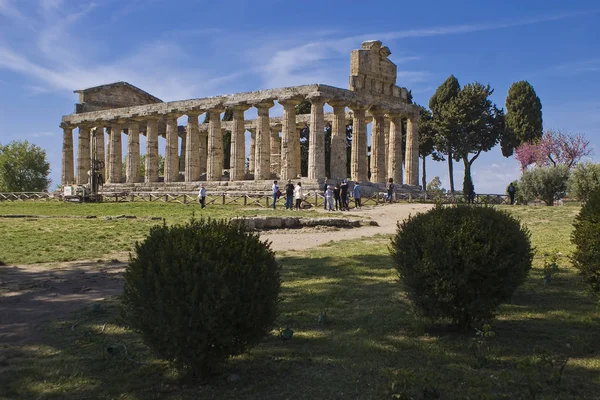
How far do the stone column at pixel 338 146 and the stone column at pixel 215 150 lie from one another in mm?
10240

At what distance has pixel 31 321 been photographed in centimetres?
800

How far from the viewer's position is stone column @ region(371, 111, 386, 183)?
44.8 meters

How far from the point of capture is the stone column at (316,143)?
38.3 meters

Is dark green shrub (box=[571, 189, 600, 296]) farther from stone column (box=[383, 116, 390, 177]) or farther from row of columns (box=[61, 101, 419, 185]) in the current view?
stone column (box=[383, 116, 390, 177])

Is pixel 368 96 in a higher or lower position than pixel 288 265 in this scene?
higher

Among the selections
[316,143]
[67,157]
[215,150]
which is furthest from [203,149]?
[316,143]

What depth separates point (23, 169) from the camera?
74062 millimetres

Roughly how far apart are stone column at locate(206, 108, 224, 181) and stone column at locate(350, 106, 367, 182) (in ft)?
37.9

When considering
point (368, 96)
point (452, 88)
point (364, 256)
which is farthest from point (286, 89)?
point (452, 88)

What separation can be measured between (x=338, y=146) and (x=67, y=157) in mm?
32014

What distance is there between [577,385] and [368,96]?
128ft

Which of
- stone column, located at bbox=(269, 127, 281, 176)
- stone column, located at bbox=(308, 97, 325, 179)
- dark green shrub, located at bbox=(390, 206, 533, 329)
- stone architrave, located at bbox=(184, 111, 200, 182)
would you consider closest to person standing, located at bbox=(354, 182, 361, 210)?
stone column, located at bbox=(308, 97, 325, 179)

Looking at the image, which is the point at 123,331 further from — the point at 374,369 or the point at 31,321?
the point at 374,369

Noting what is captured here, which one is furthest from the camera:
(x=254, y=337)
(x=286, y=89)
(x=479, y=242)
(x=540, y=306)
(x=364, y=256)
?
(x=286, y=89)
